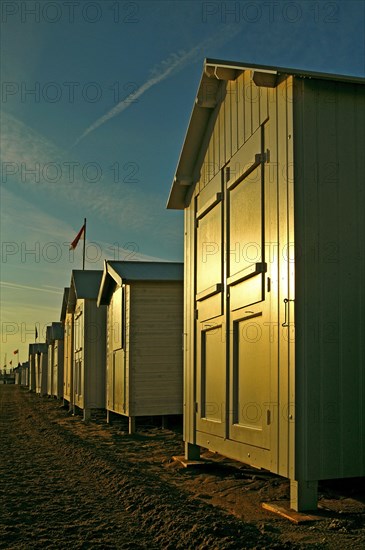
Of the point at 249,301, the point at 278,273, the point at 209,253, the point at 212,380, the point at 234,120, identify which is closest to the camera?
the point at 278,273

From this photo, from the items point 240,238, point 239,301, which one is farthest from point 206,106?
point 239,301

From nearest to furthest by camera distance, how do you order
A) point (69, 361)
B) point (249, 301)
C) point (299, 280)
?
point (299, 280) → point (249, 301) → point (69, 361)

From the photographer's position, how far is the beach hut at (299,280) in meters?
6.38

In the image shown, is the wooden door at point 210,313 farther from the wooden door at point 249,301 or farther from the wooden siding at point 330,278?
the wooden siding at point 330,278

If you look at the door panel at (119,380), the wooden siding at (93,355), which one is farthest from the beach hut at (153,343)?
the wooden siding at (93,355)

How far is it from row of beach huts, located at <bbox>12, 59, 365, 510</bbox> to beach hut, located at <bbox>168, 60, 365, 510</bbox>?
0.04 feet

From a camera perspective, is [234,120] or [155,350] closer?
[234,120]

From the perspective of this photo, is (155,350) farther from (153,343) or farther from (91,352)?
(91,352)

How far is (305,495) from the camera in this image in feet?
20.8

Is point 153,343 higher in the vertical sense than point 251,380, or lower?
higher

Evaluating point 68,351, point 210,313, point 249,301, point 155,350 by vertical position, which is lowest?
point 68,351

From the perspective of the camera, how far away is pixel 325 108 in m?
6.72

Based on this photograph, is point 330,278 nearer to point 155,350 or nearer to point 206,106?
point 206,106

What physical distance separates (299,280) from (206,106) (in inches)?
147
